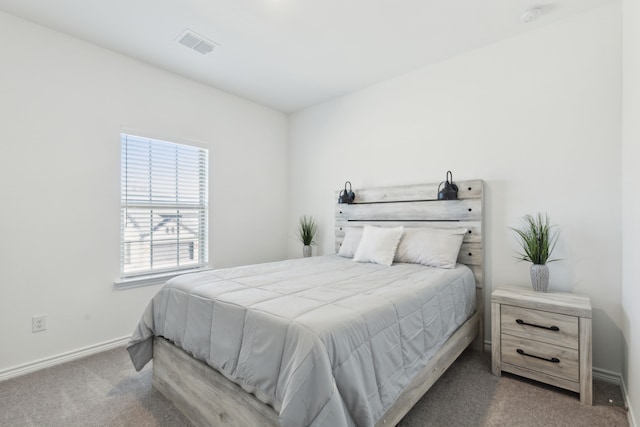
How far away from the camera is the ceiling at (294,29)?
7.12 feet

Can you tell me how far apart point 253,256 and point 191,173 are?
1320 millimetres

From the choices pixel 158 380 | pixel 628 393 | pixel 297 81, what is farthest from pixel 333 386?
pixel 297 81

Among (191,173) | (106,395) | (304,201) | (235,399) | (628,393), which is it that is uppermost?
(191,173)

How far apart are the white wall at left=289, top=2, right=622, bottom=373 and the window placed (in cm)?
206

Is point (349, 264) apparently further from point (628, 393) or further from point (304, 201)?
point (628, 393)

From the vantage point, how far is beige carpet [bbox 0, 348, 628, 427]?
5.58 ft

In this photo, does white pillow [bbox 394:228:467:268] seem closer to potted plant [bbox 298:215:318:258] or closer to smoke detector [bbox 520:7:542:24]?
potted plant [bbox 298:215:318:258]

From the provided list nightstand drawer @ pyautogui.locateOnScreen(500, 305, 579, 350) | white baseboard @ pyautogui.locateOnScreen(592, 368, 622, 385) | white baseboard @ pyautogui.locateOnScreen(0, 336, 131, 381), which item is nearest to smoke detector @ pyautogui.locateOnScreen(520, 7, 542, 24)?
nightstand drawer @ pyautogui.locateOnScreen(500, 305, 579, 350)

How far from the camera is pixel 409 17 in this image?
2.30 meters

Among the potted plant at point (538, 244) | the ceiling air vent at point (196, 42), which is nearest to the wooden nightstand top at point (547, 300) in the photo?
the potted plant at point (538, 244)

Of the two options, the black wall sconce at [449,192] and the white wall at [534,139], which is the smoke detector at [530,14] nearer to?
the white wall at [534,139]

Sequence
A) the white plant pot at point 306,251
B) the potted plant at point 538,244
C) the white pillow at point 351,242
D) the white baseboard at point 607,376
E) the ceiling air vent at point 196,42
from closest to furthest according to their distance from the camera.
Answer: the white baseboard at point 607,376, the potted plant at point 538,244, the ceiling air vent at point 196,42, the white pillow at point 351,242, the white plant pot at point 306,251

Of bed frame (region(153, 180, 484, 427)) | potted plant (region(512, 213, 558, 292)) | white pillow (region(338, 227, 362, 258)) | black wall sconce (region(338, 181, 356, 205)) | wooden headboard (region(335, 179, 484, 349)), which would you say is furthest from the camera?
black wall sconce (region(338, 181, 356, 205))

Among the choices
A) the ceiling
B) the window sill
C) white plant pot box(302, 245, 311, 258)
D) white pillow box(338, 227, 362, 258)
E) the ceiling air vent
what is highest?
the ceiling
